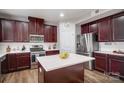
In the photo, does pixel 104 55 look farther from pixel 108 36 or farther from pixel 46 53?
pixel 46 53

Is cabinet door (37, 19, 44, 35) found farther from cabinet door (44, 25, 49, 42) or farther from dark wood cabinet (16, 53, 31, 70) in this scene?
dark wood cabinet (16, 53, 31, 70)

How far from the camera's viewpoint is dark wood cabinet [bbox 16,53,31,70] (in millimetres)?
3723

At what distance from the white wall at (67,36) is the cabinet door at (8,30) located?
89.5 inches

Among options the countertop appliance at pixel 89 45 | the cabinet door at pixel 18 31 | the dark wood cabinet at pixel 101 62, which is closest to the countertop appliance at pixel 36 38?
the cabinet door at pixel 18 31

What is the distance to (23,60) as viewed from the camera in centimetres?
384

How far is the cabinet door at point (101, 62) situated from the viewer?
332 centimetres

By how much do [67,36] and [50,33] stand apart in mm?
934

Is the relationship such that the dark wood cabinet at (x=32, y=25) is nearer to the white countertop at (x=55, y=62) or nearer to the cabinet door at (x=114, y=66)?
the white countertop at (x=55, y=62)

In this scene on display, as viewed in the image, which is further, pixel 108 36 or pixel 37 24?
pixel 37 24

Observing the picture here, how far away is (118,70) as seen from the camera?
9.46 feet

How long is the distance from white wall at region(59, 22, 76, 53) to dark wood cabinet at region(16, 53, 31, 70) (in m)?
1.78
